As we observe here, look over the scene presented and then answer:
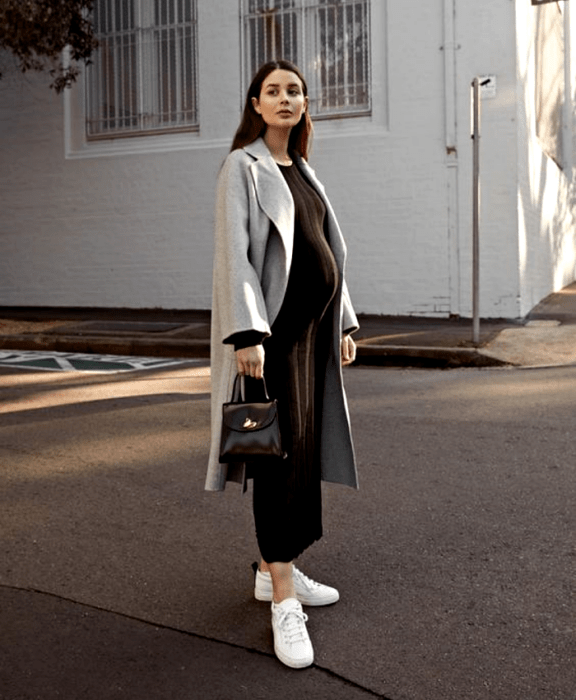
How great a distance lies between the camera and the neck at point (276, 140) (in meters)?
3.53

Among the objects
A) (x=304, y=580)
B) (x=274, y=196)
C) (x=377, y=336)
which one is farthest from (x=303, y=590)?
(x=377, y=336)

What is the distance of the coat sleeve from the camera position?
325cm

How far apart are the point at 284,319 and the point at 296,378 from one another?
8.1 inches

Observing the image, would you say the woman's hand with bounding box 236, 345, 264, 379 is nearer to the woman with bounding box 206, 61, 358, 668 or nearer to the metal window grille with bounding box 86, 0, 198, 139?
the woman with bounding box 206, 61, 358, 668

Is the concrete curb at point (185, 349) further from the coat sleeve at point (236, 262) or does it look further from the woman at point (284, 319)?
the coat sleeve at point (236, 262)

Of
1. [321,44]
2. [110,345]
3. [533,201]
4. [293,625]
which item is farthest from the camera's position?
[533,201]

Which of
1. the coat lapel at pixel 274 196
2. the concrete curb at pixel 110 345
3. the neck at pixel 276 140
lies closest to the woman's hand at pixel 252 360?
the coat lapel at pixel 274 196

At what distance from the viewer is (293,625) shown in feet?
11.0

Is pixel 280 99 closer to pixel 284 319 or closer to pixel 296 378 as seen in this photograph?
pixel 284 319

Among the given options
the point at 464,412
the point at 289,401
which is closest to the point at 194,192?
the point at 464,412

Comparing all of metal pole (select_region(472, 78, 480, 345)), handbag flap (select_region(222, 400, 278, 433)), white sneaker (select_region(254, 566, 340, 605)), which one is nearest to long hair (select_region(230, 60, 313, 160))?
handbag flap (select_region(222, 400, 278, 433))

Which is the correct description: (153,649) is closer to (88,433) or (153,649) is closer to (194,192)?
(88,433)

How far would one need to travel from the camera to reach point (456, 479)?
568cm

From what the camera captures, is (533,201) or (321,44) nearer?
(321,44)
